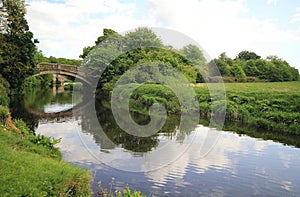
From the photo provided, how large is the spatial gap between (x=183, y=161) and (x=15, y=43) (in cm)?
2760

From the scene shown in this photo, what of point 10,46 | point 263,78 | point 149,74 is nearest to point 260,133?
point 149,74

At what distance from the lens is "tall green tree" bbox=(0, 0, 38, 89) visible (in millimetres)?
32000

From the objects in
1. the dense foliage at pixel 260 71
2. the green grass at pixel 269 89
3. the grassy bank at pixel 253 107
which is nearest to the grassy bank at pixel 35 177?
the grassy bank at pixel 253 107

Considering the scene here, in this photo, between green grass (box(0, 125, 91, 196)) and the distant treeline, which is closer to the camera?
green grass (box(0, 125, 91, 196))

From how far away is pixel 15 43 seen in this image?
109 ft

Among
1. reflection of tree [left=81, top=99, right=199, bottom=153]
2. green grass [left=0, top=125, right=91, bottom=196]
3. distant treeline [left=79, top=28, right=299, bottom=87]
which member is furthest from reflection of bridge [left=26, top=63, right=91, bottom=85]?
green grass [left=0, top=125, right=91, bottom=196]

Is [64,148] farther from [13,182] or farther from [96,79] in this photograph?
[96,79]

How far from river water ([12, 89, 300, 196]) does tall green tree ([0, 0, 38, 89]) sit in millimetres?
15491

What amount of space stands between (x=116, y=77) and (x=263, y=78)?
79.0 feet

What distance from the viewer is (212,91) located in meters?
29.7

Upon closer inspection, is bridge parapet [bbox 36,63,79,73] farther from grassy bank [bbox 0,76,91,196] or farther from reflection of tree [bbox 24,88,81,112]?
grassy bank [bbox 0,76,91,196]

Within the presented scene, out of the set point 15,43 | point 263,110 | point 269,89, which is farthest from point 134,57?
point 263,110

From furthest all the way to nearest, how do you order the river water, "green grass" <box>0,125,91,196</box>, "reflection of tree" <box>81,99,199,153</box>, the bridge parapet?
the bridge parapet < "reflection of tree" <box>81,99,199,153</box> < the river water < "green grass" <box>0,125,91,196</box>

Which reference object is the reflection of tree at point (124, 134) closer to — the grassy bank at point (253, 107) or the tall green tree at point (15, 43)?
the grassy bank at point (253, 107)
